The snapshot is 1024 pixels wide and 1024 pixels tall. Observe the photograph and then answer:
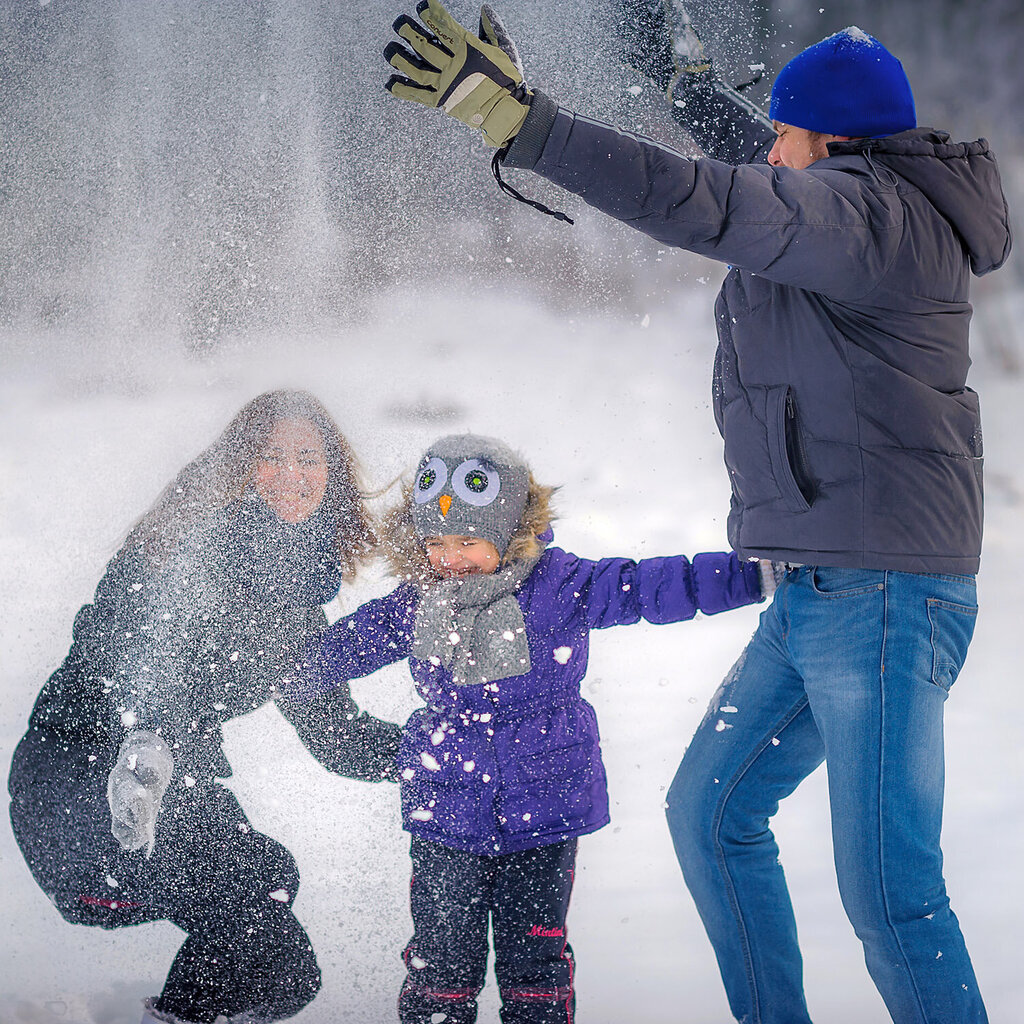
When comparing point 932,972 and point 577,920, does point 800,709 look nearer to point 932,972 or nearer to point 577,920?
point 932,972

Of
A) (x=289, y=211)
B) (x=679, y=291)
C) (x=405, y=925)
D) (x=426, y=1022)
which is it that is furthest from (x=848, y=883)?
(x=289, y=211)

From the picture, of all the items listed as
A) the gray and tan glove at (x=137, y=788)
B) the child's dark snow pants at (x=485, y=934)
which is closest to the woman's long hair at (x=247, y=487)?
the gray and tan glove at (x=137, y=788)

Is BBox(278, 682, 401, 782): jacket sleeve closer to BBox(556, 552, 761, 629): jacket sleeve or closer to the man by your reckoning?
BBox(556, 552, 761, 629): jacket sleeve

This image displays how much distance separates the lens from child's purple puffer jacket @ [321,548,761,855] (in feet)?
4.99

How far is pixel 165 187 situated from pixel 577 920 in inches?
71.6

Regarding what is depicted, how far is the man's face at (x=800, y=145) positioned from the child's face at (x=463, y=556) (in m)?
0.76

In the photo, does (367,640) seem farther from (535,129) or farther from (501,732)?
(535,129)

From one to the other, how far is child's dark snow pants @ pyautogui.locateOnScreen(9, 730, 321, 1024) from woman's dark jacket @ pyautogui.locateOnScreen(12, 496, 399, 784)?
0.06 metres

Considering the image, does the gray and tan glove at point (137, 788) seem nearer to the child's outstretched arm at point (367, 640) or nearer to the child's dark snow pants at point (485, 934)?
the child's outstretched arm at point (367, 640)

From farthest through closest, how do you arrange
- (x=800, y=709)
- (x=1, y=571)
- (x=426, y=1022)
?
1. (x=1, y=571)
2. (x=426, y=1022)
3. (x=800, y=709)

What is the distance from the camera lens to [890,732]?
109 cm

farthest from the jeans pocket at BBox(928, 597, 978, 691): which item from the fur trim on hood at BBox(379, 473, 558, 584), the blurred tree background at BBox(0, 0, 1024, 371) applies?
the blurred tree background at BBox(0, 0, 1024, 371)

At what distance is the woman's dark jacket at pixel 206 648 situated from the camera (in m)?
1.80

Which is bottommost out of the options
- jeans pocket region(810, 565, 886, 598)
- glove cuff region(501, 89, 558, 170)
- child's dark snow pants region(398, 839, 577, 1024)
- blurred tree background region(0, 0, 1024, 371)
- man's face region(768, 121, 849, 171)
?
child's dark snow pants region(398, 839, 577, 1024)
